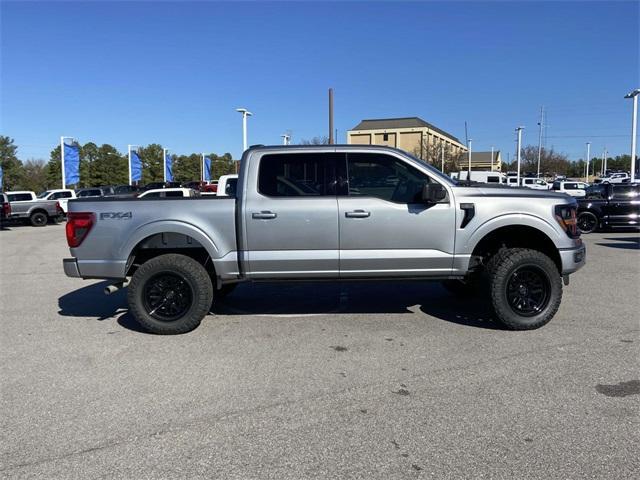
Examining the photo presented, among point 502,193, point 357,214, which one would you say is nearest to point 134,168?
point 357,214

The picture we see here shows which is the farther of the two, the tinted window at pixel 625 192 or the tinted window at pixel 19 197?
the tinted window at pixel 19 197

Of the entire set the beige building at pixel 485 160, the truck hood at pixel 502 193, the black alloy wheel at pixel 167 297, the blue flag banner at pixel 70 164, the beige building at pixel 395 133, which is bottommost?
the black alloy wheel at pixel 167 297

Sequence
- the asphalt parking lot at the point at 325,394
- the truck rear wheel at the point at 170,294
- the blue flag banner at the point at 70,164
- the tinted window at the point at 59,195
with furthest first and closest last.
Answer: the blue flag banner at the point at 70,164 → the tinted window at the point at 59,195 → the truck rear wheel at the point at 170,294 → the asphalt parking lot at the point at 325,394

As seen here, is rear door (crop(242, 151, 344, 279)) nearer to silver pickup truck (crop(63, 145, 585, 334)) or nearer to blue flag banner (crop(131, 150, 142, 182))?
silver pickup truck (crop(63, 145, 585, 334))

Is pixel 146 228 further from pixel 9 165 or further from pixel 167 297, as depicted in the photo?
pixel 9 165

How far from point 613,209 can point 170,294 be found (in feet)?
53.0

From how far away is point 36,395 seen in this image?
414 cm

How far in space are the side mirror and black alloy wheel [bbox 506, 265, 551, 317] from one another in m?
1.22

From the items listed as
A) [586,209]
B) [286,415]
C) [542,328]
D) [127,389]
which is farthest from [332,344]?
[586,209]

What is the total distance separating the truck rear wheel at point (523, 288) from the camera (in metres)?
5.65

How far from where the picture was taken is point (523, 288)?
5.78 m

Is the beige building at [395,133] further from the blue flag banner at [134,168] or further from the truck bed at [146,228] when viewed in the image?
the truck bed at [146,228]

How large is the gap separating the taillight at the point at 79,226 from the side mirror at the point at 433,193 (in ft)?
12.3

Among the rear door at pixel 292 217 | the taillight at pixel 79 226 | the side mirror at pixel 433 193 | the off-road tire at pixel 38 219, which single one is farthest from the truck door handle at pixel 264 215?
the off-road tire at pixel 38 219
